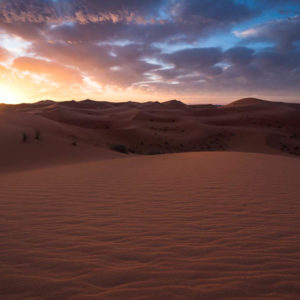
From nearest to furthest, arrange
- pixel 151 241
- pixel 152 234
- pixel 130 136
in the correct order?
pixel 151 241 → pixel 152 234 → pixel 130 136

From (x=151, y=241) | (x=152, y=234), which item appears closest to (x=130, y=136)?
(x=152, y=234)

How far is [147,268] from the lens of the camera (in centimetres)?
266

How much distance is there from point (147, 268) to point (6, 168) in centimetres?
907

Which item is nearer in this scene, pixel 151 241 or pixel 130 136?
pixel 151 241

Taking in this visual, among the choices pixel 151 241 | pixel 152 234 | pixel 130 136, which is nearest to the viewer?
pixel 151 241

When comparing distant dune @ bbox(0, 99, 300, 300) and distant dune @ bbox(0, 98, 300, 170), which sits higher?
distant dune @ bbox(0, 98, 300, 170)

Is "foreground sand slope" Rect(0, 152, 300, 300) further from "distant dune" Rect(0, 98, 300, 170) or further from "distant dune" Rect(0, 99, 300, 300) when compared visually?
"distant dune" Rect(0, 98, 300, 170)

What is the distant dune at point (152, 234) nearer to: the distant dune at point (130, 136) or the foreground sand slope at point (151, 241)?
the foreground sand slope at point (151, 241)

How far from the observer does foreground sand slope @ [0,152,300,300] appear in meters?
2.37

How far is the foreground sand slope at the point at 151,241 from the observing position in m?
2.37

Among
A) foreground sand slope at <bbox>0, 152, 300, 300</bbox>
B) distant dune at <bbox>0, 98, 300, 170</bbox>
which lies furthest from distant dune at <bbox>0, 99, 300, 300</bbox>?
distant dune at <bbox>0, 98, 300, 170</bbox>

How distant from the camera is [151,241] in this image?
129 inches

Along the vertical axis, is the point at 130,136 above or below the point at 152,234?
above

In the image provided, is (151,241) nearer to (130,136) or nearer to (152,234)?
(152,234)
